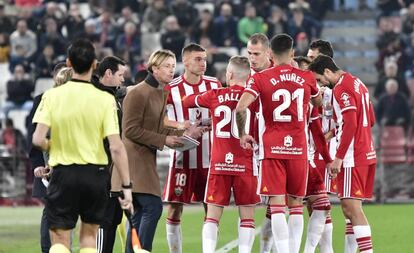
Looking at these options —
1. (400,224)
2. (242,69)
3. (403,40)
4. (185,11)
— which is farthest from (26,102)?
(242,69)

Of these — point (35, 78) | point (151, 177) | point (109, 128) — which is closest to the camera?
point (109, 128)

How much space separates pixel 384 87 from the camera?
2575cm

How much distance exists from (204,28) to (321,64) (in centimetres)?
1597

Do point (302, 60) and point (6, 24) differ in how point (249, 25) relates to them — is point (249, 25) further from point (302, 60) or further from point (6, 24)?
point (302, 60)

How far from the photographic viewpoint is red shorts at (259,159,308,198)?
11203 mm

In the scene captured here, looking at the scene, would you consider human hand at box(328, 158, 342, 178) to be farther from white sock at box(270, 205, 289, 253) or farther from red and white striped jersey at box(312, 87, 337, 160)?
red and white striped jersey at box(312, 87, 337, 160)

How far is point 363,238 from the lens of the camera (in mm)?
11508

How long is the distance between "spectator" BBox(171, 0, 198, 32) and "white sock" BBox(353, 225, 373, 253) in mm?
17043

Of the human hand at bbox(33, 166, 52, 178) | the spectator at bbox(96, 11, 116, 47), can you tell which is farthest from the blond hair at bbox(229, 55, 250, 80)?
the spectator at bbox(96, 11, 116, 47)

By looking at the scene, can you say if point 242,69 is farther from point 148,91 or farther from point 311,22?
point 311,22

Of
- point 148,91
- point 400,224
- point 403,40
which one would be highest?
point 403,40

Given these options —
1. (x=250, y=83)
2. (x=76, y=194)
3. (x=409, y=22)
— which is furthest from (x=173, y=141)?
(x=409, y=22)

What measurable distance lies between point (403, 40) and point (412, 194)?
5182mm

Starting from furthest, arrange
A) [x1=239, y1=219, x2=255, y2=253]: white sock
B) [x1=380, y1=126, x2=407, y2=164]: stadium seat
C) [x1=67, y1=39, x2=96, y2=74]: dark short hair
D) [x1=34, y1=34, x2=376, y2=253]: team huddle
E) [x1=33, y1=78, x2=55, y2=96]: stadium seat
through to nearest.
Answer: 1. [x1=33, y1=78, x2=55, y2=96]: stadium seat
2. [x1=380, y1=126, x2=407, y2=164]: stadium seat
3. [x1=239, y1=219, x2=255, y2=253]: white sock
4. [x1=34, y1=34, x2=376, y2=253]: team huddle
5. [x1=67, y1=39, x2=96, y2=74]: dark short hair
